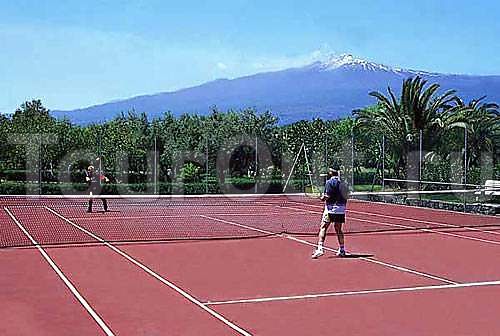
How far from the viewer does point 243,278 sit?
1007 centimetres

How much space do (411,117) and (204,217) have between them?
1257 cm

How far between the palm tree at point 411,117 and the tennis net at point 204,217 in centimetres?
243

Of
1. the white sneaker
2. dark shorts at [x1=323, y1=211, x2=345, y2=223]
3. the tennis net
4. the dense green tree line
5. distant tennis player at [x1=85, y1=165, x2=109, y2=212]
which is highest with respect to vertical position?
the dense green tree line

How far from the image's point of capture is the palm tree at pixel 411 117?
28172 millimetres

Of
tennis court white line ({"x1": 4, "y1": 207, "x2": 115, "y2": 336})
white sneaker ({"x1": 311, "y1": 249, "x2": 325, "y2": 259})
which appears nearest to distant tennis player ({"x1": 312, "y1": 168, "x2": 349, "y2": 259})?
white sneaker ({"x1": 311, "y1": 249, "x2": 325, "y2": 259})

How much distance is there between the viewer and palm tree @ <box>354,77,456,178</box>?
28.2 meters

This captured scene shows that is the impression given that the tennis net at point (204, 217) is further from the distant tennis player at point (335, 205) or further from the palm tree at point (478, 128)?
the palm tree at point (478, 128)

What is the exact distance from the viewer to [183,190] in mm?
30531

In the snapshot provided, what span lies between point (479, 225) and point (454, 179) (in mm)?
6612

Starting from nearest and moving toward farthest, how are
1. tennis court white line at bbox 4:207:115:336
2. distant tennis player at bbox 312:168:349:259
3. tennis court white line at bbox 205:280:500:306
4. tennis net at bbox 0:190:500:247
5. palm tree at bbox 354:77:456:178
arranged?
tennis court white line at bbox 4:207:115:336 → tennis court white line at bbox 205:280:500:306 → distant tennis player at bbox 312:168:349:259 → tennis net at bbox 0:190:500:247 → palm tree at bbox 354:77:456:178

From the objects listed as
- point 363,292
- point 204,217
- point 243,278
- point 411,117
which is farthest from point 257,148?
point 363,292

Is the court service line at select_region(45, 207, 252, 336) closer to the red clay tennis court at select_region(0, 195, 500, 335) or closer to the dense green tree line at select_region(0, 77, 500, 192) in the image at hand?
the red clay tennis court at select_region(0, 195, 500, 335)

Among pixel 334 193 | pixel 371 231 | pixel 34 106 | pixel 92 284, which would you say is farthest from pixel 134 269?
pixel 34 106

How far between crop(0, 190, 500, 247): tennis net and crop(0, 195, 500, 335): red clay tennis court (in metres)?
0.09
